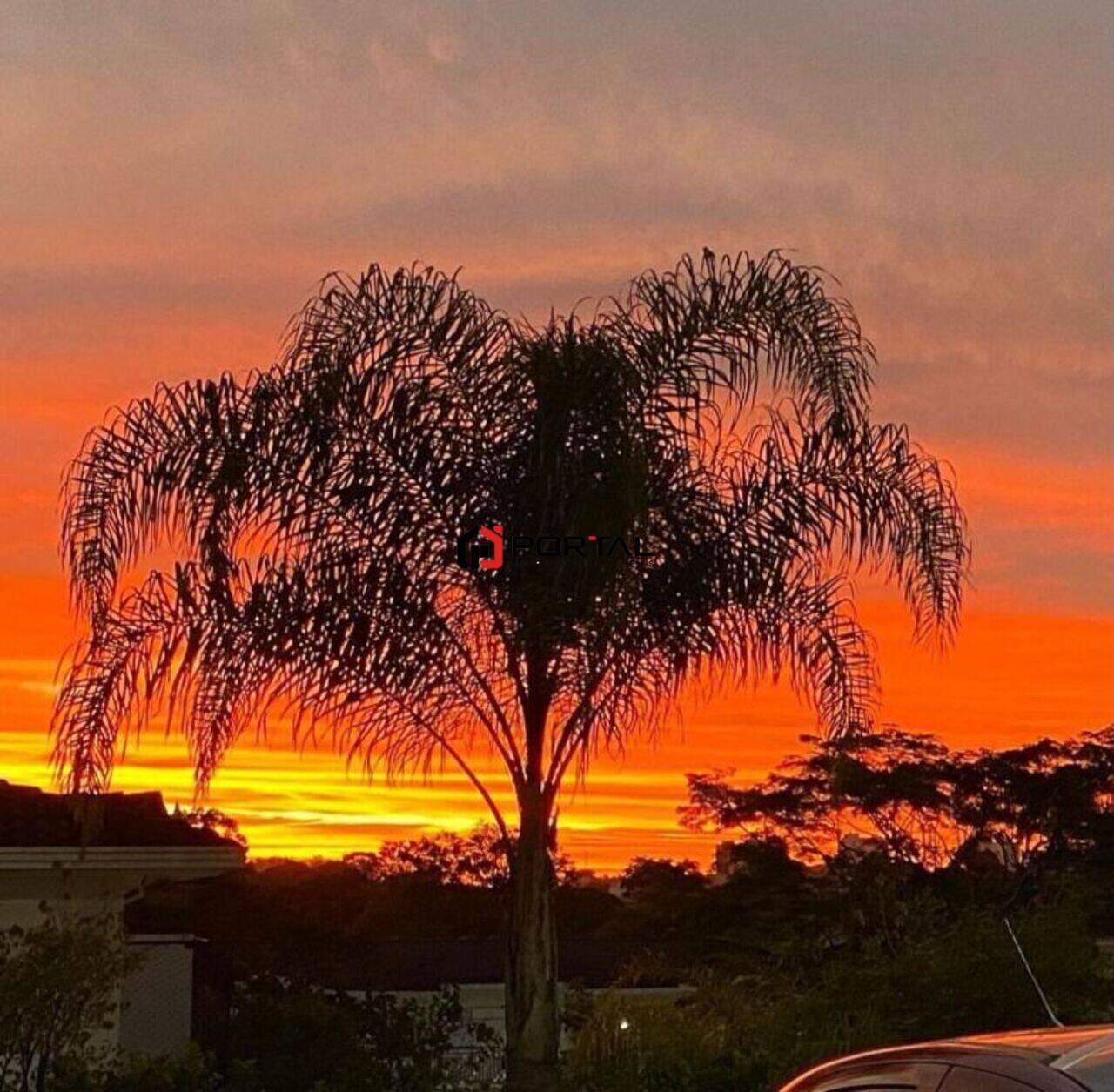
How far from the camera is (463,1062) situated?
18.0 m

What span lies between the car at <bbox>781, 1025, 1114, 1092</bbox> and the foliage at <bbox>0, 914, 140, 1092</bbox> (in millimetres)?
10226

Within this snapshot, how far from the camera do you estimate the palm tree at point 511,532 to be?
12914 mm

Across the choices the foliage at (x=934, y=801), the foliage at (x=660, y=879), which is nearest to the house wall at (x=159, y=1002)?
the foliage at (x=934, y=801)

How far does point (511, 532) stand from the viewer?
43.7ft

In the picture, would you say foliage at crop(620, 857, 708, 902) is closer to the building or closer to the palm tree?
the building

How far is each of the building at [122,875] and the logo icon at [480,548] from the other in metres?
3.79

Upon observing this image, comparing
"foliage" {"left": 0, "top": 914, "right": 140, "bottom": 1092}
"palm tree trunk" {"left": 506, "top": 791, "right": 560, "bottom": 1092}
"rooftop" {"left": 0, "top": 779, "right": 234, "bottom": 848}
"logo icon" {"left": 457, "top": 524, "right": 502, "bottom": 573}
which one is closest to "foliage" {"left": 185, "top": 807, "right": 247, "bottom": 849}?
"rooftop" {"left": 0, "top": 779, "right": 234, "bottom": 848}

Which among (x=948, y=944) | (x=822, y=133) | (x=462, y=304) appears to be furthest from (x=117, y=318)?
(x=948, y=944)

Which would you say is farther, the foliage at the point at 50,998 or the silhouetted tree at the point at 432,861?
the silhouetted tree at the point at 432,861

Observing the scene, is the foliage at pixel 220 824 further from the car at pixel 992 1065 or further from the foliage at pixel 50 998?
the car at pixel 992 1065

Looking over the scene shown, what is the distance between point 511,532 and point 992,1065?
967cm

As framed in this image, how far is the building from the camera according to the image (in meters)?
16.0

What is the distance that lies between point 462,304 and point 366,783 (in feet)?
10.8

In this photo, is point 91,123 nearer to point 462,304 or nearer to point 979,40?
point 462,304
